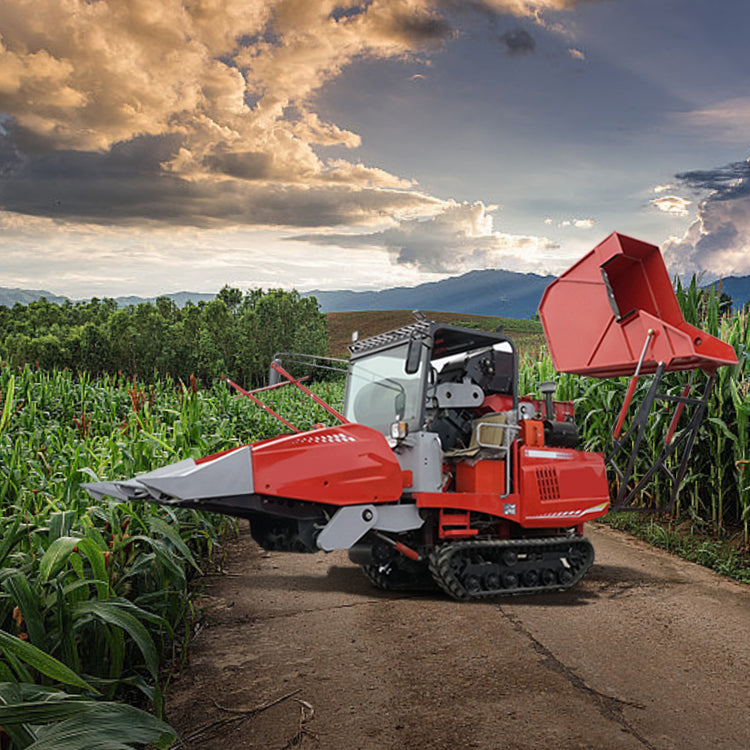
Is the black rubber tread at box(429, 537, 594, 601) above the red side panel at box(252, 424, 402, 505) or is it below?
below

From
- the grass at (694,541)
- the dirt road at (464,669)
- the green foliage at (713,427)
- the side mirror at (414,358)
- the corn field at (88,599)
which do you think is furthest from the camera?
the green foliage at (713,427)

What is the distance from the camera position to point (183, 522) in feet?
17.4

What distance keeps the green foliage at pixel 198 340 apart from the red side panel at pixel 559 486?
4318cm

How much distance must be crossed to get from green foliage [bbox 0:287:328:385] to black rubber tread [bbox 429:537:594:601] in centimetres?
4331

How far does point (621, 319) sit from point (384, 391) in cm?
229

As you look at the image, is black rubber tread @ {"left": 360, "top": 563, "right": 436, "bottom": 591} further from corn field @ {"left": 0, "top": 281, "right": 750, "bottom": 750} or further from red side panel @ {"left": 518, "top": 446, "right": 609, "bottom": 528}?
corn field @ {"left": 0, "top": 281, "right": 750, "bottom": 750}

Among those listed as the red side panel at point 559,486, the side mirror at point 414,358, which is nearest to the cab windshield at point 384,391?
the side mirror at point 414,358

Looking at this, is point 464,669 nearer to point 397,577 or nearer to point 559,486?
point 397,577

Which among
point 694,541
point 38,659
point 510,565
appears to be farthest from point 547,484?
point 38,659

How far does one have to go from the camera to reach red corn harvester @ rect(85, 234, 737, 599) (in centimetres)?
456

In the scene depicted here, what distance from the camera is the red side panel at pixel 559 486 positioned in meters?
5.51

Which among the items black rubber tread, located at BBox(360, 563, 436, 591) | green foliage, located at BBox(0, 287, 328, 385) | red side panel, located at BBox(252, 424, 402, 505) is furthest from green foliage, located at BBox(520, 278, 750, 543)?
green foliage, located at BBox(0, 287, 328, 385)

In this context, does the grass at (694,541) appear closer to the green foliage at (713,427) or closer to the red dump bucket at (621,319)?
the green foliage at (713,427)

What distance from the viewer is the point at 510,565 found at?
548cm
